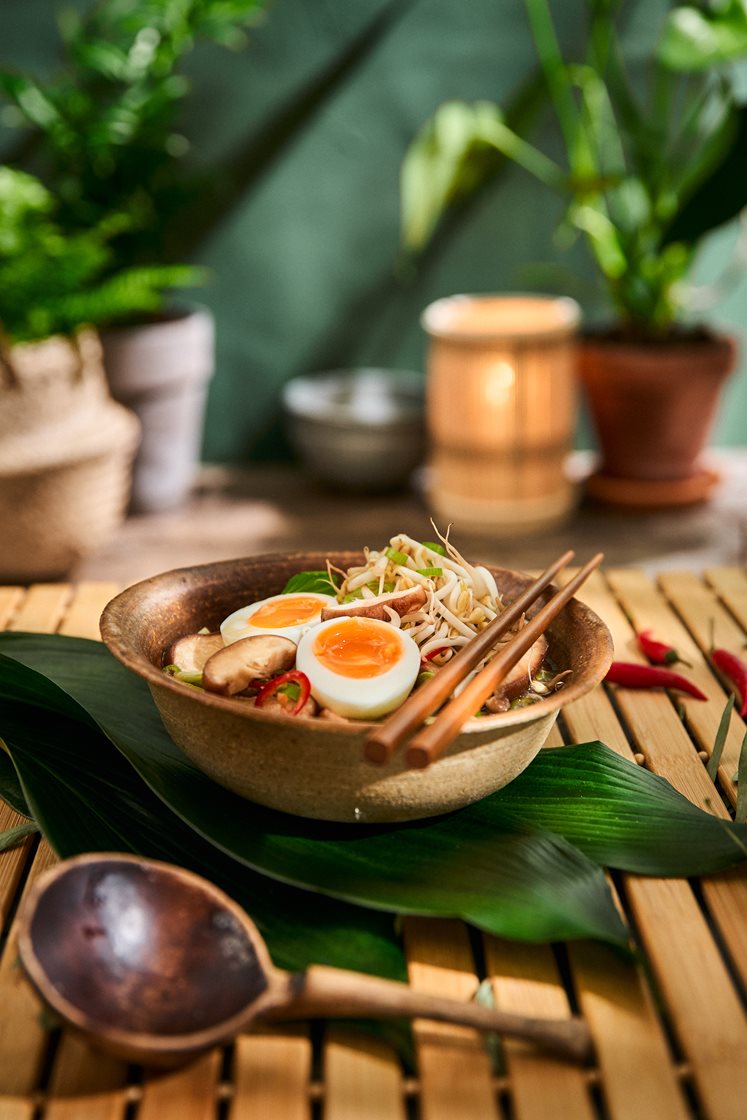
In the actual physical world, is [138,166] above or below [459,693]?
below

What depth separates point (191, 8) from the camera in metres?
3.26

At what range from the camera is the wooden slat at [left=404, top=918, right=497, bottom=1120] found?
854 mm

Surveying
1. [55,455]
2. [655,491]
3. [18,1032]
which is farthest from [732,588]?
[655,491]

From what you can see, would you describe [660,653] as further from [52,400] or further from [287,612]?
[52,400]

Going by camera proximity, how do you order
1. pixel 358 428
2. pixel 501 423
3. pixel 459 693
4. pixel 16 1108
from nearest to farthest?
pixel 16 1108 → pixel 459 693 → pixel 501 423 → pixel 358 428

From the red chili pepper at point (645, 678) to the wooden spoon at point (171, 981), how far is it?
2.20ft

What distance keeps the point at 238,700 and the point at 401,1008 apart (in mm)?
380

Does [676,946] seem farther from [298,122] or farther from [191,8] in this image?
[298,122]

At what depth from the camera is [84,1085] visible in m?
0.87

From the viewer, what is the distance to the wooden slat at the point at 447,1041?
854 millimetres

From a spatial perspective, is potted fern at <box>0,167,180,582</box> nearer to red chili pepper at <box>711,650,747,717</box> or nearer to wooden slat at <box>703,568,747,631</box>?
wooden slat at <box>703,568,747,631</box>

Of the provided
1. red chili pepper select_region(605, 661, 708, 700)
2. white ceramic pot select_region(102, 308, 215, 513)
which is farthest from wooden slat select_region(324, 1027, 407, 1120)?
white ceramic pot select_region(102, 308, 215, 513)

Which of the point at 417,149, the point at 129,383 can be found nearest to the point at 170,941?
the point at 129,383

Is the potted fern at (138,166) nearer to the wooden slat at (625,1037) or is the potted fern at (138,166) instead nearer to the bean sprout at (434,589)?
the bean sprout at (434,589)
